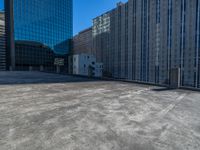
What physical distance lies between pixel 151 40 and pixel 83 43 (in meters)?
36.8

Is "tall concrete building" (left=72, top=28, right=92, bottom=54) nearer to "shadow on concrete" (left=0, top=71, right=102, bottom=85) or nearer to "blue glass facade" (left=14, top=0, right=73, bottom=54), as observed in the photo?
"blue glass facade" (left=14, top=0, right=73, bottom=54)

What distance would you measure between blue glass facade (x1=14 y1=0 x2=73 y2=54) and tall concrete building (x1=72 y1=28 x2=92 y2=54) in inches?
421

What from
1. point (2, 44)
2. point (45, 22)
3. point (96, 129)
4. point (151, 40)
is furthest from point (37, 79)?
point (2, 44)

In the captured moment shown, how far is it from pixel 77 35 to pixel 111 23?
2509cm

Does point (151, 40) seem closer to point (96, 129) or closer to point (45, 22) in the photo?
point (45, 22)

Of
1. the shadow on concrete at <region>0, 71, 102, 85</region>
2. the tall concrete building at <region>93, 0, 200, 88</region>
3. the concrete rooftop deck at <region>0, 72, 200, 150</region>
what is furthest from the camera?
the tall concrete building at <region>93, 0, 200, 88</region>

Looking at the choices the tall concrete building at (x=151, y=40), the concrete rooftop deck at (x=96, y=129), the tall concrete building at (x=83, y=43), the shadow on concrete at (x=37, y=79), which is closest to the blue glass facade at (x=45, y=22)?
the tall concrete building at (x=83, y=43)

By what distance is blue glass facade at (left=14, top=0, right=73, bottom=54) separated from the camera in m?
45.3

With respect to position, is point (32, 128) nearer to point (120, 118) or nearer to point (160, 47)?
point (120, 118)

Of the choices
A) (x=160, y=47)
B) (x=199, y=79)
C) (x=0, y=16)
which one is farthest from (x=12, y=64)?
(x=199, y=79)

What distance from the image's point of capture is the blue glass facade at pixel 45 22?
45.3 m

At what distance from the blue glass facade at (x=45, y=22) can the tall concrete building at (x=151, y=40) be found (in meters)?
14.5

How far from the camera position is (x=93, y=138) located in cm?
236

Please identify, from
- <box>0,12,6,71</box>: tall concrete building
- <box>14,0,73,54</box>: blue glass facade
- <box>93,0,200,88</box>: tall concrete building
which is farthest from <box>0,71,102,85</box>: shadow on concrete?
<box>0,12,6,71</box>: tall concrete building
